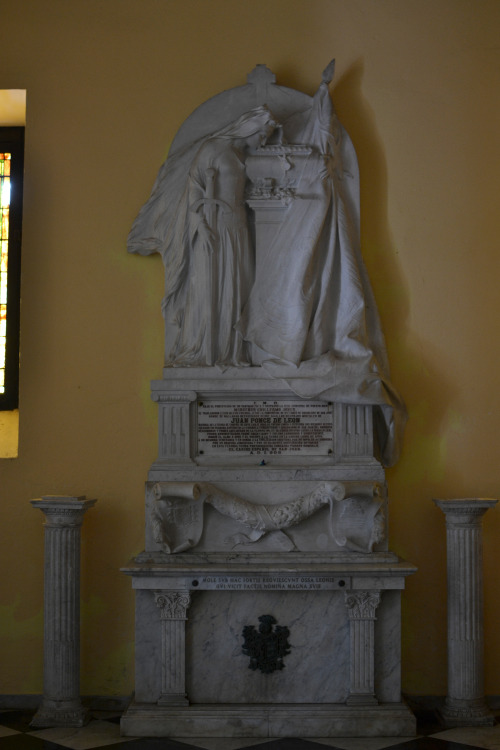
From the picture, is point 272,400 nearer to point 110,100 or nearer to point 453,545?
point 453,545

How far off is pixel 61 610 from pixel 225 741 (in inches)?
46.7

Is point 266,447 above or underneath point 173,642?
above

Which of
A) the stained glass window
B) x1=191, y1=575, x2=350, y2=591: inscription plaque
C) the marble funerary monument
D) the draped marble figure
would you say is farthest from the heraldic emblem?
the stained glass window

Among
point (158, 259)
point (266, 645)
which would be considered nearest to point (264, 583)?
point (266, 645)

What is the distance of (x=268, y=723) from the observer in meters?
4.77

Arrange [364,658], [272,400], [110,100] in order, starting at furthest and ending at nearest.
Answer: [110,100] → [272,400] → [364,658]

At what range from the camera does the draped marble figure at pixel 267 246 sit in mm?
5277

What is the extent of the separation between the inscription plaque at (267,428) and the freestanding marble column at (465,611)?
0.82m

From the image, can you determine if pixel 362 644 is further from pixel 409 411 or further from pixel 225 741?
pixel 409 411

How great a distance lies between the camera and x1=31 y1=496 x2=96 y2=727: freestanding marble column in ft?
16.4

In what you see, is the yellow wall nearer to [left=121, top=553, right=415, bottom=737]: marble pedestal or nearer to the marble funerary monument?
the marble funerary monument

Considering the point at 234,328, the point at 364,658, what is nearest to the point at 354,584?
the point at 364,658

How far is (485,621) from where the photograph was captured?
17.7 feet

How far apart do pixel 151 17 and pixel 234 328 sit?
2.16m
